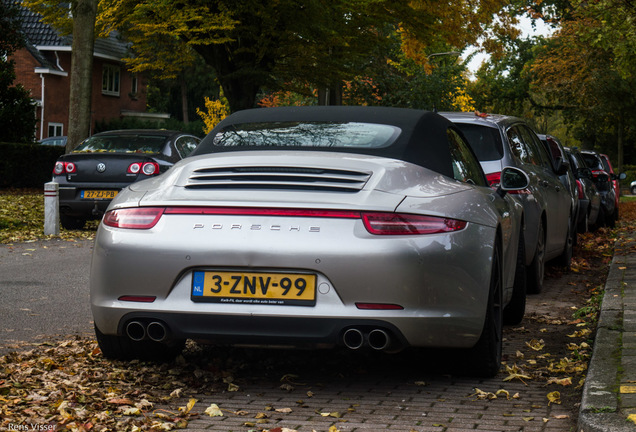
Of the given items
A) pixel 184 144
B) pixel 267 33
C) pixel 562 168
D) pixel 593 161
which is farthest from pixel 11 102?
pixel 562 168

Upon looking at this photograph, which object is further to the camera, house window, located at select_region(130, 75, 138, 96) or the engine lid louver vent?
A: house window, located at select_region(130, 75, 138, 96)

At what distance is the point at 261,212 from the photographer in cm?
465

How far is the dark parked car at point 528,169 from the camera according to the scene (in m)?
8.65

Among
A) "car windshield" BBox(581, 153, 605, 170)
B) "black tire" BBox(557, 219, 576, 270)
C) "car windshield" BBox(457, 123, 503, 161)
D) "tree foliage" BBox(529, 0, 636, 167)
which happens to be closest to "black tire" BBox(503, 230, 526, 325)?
"car windshield" BBox(457, 123, 503, 161)

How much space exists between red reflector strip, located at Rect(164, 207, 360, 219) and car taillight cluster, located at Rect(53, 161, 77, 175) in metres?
10.8

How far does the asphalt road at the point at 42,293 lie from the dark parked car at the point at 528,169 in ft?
12.2

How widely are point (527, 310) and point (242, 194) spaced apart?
4144mm

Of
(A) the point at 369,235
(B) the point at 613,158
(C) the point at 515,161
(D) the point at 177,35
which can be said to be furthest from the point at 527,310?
(B) the point at 613,158

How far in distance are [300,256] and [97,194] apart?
10960 mm

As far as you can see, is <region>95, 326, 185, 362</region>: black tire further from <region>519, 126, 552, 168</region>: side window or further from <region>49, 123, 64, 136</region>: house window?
<region>49, 123, 64, 136</region>: house window

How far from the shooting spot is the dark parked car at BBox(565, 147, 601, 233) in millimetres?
14665

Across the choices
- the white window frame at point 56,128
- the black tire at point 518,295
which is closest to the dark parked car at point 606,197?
the black tire at point 518,295

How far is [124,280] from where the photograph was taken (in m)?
4.83

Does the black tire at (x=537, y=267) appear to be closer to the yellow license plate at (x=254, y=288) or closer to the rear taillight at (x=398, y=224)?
the rear taillight at (x=398, y=224)
